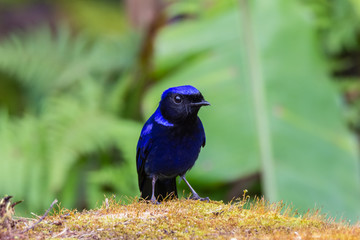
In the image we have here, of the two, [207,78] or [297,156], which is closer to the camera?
[297,156]

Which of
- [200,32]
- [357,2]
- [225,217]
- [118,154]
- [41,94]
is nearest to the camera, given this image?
[225,217]

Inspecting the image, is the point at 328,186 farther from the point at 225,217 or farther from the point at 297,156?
the point at 225,217

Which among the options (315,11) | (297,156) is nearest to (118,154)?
(297,156)

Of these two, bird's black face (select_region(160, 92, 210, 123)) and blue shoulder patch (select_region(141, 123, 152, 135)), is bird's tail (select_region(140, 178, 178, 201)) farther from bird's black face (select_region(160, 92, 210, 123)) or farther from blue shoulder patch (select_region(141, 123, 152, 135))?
bird's black face (select_region(160, 92, 210, 123))

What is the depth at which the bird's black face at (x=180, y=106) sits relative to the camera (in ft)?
11.0

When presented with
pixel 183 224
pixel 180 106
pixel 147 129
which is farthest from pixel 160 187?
pixel 183 224

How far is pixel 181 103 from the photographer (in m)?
3.39

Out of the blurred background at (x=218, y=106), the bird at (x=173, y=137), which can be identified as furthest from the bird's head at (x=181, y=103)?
the blurred background at (x=218, y=106)

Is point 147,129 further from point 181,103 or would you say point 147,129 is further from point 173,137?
point 181,103

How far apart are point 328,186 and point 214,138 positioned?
1.33 metres

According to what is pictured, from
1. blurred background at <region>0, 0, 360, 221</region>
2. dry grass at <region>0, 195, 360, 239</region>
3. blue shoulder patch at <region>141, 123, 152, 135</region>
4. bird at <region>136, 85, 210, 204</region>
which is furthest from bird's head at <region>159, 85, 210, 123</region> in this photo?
blurred background at <region>0, 0, 360, 221</region>

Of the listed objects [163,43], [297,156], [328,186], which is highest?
[163,43]

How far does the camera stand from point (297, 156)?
5609 millimetres

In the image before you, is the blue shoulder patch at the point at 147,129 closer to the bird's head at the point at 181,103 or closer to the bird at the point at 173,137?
the bird at the point at 173,137
